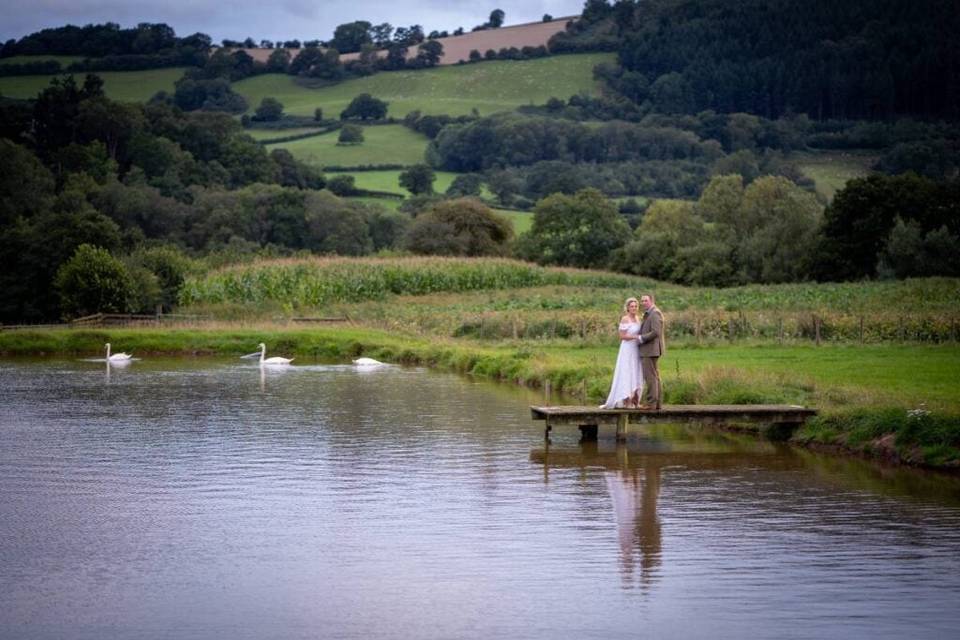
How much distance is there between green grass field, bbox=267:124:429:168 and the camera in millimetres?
161500

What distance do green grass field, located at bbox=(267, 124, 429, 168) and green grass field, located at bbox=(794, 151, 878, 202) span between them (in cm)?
4786

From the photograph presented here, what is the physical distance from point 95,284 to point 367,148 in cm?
10935

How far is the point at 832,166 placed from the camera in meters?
168

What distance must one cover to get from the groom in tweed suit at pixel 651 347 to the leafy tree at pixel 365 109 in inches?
6504

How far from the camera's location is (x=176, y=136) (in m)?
134

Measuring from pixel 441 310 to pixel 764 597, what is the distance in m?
46.6

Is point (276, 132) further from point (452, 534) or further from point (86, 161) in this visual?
point (452, 534)

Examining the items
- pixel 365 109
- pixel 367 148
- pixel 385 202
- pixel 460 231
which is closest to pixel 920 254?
pixel 460 231

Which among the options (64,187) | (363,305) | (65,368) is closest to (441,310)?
(363,305)

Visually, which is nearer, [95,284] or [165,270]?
[95,284]

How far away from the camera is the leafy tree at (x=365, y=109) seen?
18712 centimetres

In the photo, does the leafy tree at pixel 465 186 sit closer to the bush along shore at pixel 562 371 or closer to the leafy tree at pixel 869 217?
the leafy tree at pixel 869 217

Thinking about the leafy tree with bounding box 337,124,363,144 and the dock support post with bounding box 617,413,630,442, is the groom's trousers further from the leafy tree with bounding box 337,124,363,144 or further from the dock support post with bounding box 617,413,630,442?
the leafy tree with bounding box 337,124,363,144

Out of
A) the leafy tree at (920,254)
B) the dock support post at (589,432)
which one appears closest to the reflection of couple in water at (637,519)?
the dock support post at (589,432)
